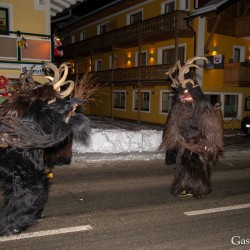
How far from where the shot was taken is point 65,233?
4152mm

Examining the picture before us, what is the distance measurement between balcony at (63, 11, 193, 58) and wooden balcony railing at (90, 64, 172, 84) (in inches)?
77.9

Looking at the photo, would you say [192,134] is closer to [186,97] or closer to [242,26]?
[186,97]

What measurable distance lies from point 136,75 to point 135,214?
55.2 feet

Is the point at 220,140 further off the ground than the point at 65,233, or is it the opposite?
the point at 220,140

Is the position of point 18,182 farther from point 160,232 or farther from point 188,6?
point 188,6

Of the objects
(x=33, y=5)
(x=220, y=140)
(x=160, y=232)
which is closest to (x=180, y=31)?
(x=33, y=5)

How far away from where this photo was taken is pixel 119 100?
1009 inches

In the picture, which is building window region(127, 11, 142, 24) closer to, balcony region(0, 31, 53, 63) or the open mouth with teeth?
balcony region(0, 31, 53, 63)

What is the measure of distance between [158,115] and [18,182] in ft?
56.5

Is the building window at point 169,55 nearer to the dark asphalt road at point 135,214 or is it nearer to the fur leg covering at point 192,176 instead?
the dark asphalt road at point 135,214

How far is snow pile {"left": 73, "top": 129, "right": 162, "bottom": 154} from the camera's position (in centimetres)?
1018

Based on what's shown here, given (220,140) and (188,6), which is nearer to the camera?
(220,140)

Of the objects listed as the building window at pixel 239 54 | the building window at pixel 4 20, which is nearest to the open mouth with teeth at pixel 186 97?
the building window at pixel 4 20

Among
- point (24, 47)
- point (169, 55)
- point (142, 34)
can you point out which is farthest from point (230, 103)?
point (24, 47)
